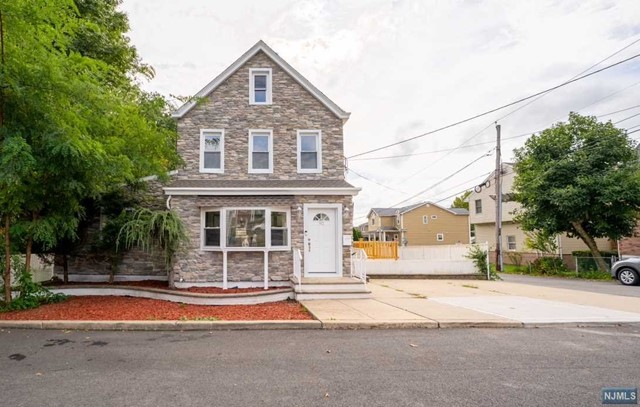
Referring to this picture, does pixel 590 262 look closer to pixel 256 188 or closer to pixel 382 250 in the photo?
pixel 382 250

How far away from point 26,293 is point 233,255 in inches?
197

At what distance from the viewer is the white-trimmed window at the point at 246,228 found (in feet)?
36.5

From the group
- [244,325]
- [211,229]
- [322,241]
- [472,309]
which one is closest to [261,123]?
[211,229]

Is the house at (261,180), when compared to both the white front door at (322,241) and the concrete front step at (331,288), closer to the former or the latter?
the white front door at (322,241)

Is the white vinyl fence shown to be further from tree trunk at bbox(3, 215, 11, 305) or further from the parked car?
tree trunk at bbox(3, 215, 11, 305)

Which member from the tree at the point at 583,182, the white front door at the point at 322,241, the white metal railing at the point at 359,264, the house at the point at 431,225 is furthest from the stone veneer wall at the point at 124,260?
the house at the point at 431,225

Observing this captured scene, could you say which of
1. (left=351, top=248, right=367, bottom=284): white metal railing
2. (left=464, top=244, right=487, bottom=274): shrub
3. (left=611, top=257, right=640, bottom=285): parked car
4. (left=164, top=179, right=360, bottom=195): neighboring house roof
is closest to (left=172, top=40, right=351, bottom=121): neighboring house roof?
(left=164, top=179, right=360, bottom=195): neighboring house roof

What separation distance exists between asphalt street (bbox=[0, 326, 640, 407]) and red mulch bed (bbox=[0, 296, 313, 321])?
3.01 ft

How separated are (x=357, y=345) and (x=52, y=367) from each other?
412 centimetres

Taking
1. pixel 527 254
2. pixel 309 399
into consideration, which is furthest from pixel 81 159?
pixel 527 254

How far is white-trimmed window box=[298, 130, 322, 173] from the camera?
40.7 feet

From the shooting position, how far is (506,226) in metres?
A: 31.1

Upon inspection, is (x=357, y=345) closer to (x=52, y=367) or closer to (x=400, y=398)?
(x=400, y=398)

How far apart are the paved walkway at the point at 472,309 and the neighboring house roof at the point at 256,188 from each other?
3348mm
